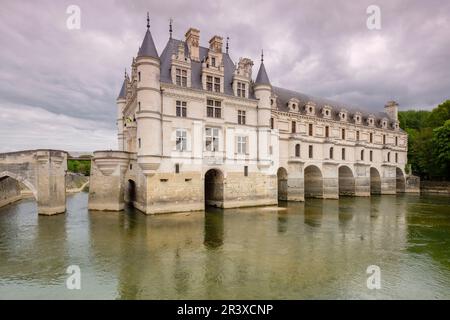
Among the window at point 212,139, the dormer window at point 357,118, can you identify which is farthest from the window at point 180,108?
the dormer window at point 357,118

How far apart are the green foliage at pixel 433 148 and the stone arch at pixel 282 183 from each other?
88.1ft

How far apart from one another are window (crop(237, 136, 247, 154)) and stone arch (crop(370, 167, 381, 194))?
24.9 m

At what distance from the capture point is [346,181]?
36.7 m

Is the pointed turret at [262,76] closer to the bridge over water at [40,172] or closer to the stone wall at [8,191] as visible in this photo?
the bridge over water at [40,172]

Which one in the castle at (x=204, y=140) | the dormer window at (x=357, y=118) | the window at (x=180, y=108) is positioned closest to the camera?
the castle at (x=204, y=140)

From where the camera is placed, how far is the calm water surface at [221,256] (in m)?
8.12

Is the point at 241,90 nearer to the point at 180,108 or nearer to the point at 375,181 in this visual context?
→ the point at 180,108

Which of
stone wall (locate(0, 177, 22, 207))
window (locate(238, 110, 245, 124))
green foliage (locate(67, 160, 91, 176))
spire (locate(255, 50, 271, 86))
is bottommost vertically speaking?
stone wall (locate(0, 177, 22, 207))

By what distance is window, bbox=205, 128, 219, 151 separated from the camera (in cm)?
2303

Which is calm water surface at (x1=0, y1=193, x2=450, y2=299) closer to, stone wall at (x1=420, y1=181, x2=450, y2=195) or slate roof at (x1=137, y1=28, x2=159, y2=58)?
slate roof at (x1=137, y1=28, x2=159, y2=58)

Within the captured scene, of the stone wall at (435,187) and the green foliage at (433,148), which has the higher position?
the green foliage at (433,148)

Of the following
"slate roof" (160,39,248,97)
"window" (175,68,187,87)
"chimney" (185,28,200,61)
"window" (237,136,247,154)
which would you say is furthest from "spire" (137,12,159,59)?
"window" (237,136,247,154)

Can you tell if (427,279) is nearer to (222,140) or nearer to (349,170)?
(222,140)
